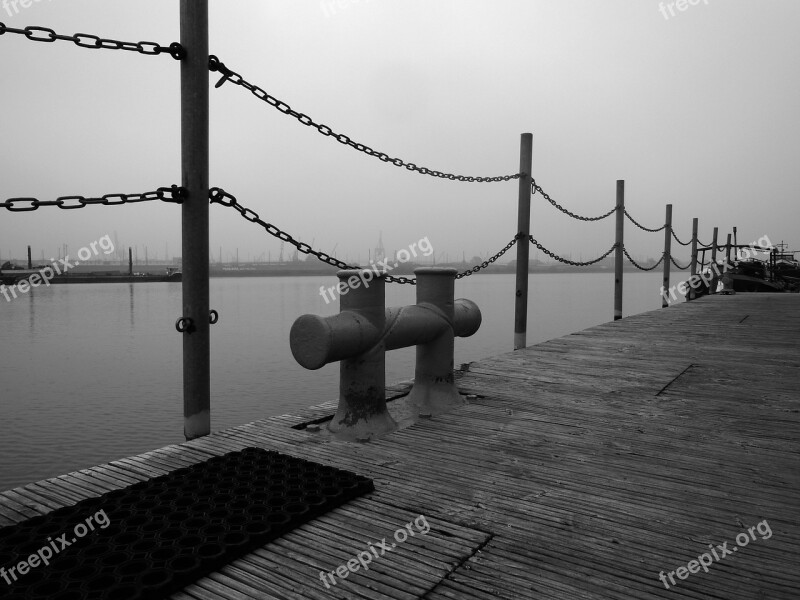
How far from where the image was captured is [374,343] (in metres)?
3.41

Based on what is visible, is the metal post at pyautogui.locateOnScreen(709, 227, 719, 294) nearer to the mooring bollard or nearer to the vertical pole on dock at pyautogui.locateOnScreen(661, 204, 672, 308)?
the vertical pole on dock at pyautogui.locateOnScreen(661, 204, 672, 308)

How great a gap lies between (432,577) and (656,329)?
8.40 m

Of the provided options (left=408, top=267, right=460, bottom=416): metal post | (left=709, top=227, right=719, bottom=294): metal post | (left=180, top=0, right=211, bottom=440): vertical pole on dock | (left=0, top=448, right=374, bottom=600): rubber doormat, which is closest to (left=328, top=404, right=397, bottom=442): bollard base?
(left=0, top=448, right=374, bottom=600): rubber doormat

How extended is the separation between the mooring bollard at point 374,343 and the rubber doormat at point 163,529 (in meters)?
0.62

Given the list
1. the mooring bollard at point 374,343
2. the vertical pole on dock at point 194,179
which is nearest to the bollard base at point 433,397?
the mooring bollard at point 374,343

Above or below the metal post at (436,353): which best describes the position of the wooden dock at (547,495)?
below

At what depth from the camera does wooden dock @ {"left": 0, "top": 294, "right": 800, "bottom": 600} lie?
6.08 feet

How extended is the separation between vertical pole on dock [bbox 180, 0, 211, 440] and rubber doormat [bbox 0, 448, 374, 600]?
0.70 metres

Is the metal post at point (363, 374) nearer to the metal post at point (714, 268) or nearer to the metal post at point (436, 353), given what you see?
the metal post at point (436, 353)

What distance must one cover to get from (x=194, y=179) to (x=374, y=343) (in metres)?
1.38

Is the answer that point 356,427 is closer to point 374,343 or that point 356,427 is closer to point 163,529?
point 374,343

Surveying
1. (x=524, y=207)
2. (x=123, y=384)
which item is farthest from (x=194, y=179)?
(x=123, y=384)

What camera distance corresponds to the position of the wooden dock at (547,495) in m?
1.85

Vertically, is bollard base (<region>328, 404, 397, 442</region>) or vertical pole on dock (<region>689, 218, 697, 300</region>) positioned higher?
vertical pole on dock (<region>689, 218, 697, 300</region>)
